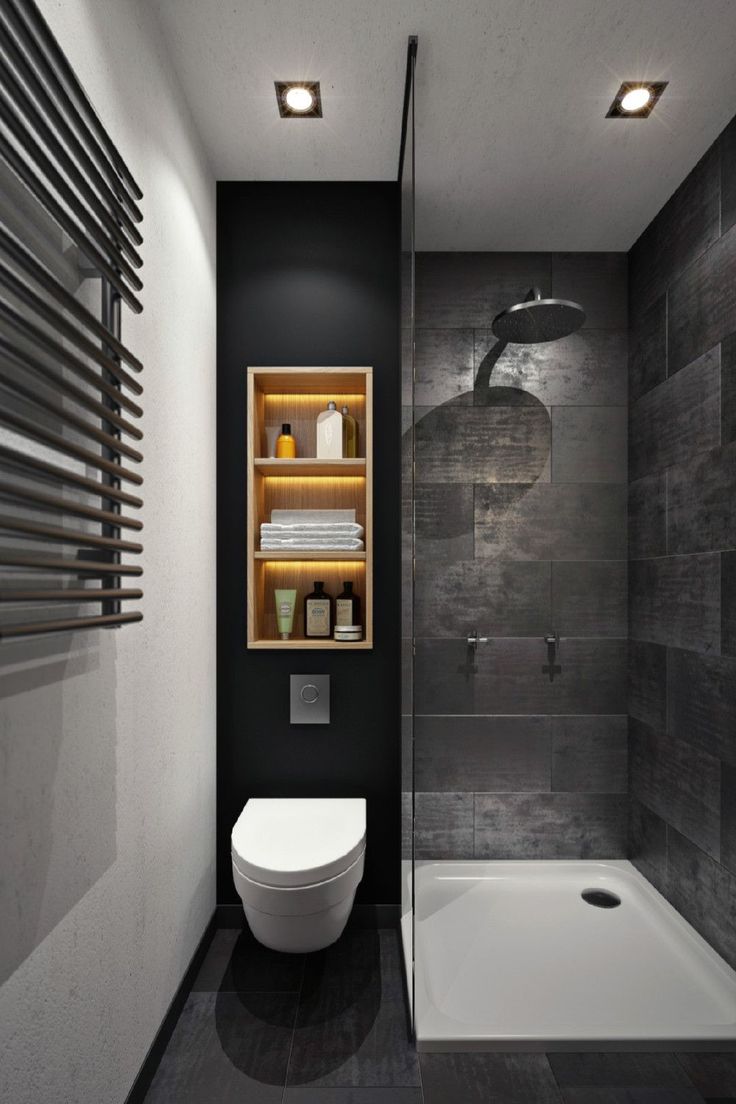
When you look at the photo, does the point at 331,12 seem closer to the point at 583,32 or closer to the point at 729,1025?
the point at 583,32

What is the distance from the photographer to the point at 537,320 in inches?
96.1

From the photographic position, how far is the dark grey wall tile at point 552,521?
2.59 metres

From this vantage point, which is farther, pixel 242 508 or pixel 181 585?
pixel 242 508

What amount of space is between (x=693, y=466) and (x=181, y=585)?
1.66m

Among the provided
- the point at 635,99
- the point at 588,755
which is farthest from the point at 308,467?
the point at 588,755

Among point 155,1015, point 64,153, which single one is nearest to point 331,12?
point 64,153

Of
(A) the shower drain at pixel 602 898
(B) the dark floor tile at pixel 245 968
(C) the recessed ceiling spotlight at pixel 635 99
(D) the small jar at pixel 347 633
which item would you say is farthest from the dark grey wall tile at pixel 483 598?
(C) the recessed ceiling spotlight at pixel 635 99

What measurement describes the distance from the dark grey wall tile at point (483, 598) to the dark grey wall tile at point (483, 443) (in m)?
0.35

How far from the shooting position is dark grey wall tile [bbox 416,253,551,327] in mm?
2664

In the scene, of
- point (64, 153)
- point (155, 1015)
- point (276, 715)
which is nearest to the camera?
point (64, 153)

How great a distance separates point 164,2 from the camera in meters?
1.62

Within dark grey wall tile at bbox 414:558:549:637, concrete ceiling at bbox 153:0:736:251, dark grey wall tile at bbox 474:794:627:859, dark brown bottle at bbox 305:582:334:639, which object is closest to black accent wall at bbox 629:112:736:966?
dark grey wall tile at bbox 474:794:627:859

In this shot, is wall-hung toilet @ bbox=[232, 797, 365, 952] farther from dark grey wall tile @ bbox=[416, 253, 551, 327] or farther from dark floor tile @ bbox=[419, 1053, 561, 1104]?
dark grey wall tile @ bbox=[416, 253, 551, 327]

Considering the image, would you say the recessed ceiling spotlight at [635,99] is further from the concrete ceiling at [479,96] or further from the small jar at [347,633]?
the small jar at [347,633]
